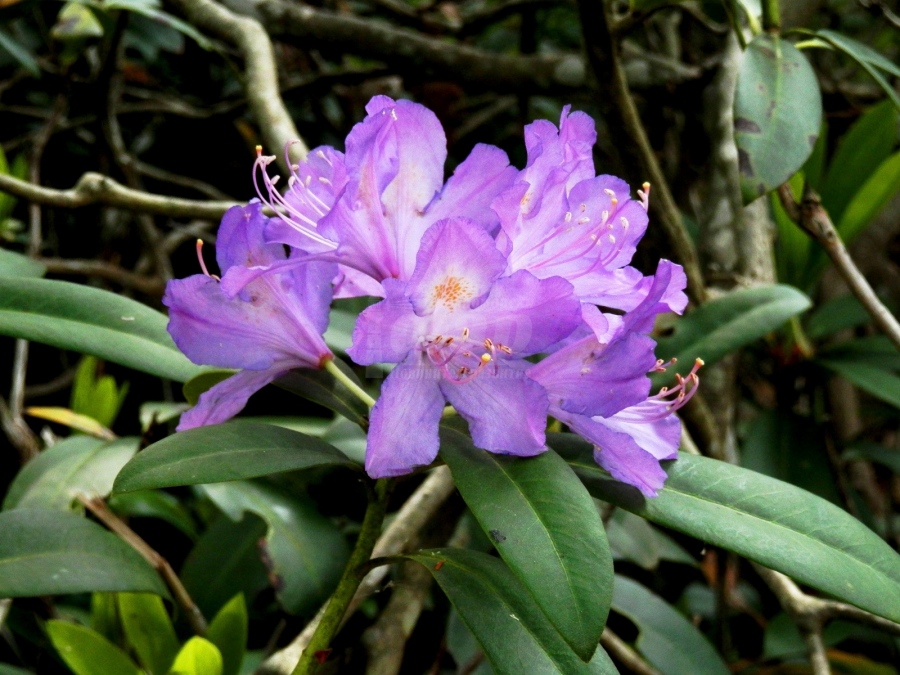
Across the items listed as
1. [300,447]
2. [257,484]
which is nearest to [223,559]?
[257,484]

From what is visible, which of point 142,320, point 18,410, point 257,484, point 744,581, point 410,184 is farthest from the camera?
A: point 744,581

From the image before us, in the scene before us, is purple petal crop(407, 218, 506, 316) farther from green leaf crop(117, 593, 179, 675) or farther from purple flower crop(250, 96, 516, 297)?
green leaf crop(117, 593, 179, 675)

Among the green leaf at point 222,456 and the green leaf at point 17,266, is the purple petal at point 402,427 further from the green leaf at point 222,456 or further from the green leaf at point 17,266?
the green leaf at point 17,266

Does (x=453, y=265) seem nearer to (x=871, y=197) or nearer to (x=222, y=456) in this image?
(x=222, y=456)

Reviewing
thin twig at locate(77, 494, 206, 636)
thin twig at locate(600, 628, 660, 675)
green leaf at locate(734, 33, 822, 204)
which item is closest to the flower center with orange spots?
green leaf at locate(734, 33, 822, 204)

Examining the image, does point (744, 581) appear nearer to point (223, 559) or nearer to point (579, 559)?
point (223, 559)

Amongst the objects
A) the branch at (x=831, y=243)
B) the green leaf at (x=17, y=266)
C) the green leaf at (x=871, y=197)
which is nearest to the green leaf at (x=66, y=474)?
the green leaf at (x=17, y=266)

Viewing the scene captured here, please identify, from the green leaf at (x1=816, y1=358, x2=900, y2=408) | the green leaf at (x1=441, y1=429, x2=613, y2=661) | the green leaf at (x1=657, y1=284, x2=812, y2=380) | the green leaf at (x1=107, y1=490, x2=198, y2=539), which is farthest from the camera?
the green leaf at (x1=816, y1=358, x2=900, y2=408)
